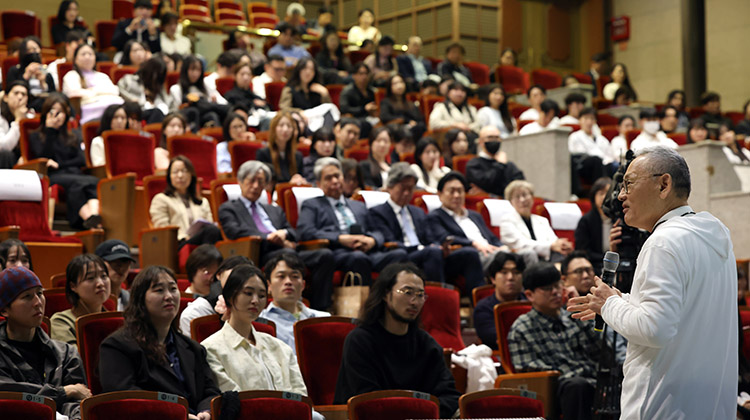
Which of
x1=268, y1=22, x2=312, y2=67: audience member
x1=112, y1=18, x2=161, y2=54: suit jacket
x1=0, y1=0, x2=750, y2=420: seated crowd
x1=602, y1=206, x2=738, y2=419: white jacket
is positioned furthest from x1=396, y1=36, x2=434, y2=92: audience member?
x1=602, y1=206, x2=738, y2=419: white jacket

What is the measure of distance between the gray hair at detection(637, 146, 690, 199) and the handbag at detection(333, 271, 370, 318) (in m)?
2.19

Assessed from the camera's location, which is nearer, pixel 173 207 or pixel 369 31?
pixel 173 207

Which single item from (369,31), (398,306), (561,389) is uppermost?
(369,31)

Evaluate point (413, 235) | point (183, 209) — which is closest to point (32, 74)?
point (183, 209)

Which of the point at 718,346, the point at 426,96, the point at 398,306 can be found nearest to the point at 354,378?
the point at 398,306

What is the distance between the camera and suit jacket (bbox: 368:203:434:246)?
14.2 ft

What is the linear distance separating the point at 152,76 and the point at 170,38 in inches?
64.8

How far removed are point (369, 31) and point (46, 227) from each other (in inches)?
239

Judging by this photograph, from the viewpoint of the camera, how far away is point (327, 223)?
422 cm

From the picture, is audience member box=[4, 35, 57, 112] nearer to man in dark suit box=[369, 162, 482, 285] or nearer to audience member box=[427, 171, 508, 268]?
man in dark suit box=[369, 162, 482, 285]

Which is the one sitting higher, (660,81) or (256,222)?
(660,81)

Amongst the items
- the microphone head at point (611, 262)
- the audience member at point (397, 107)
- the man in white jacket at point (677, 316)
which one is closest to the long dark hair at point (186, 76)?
the audience member at point (397, 107)

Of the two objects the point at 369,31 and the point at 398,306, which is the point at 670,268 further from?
the point at 369,31

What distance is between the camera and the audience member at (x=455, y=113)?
699 cm
